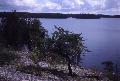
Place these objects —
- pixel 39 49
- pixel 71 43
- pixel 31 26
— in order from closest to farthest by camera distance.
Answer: pixel 71 43 < pixel 39 49 < pixel 31 26

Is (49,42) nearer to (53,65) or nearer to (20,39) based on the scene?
(53,65)

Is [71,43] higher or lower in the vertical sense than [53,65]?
higher

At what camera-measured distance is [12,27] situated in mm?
82812

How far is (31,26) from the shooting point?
300 feet

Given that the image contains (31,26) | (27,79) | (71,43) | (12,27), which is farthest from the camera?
(31,26)

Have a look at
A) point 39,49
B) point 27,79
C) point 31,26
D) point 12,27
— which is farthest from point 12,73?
point 31,26

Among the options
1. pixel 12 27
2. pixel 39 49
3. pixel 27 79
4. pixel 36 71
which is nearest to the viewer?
pixel 27 79

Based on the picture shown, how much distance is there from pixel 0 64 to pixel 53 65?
1003cm

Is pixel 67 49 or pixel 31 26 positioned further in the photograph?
pixel 31 26

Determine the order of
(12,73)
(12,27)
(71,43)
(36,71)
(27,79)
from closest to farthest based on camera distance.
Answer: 1. (27,79)
2. (12,73)
3. (36,71)
4. (71,43)
5. (12,27)

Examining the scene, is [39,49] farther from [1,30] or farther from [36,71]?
[1,30]

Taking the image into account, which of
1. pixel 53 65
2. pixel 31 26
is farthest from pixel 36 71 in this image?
pixel 31 26

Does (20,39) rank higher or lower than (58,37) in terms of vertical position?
lower

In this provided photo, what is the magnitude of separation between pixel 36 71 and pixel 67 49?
5443 millimetres
